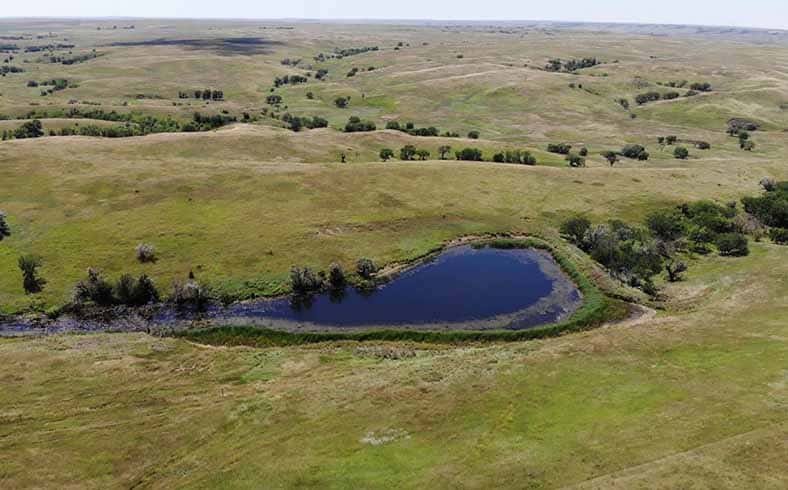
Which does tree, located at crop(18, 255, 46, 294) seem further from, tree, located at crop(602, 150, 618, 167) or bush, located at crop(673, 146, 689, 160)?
bush, located at crop(673, 146, 689, 160)

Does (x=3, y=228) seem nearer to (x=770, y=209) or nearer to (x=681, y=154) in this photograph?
(x=770, y=209)

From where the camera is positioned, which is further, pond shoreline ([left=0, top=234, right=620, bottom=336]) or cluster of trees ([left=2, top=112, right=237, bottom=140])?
cluster of trees ([left=2, top=112, right=237, bottom=140])

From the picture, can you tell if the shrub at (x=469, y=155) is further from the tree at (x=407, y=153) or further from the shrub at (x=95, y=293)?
the shrub at (x=95, y=293)

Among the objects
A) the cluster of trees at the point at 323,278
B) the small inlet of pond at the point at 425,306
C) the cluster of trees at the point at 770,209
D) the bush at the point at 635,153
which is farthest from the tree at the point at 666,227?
the bush at the point at 635,153

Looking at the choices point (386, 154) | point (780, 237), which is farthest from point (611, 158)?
point (386, 154)

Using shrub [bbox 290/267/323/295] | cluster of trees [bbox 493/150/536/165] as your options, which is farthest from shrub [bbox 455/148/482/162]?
shrub [bbox 290/267/323/295]

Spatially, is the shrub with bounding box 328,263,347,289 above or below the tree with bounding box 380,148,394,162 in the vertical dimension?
below
